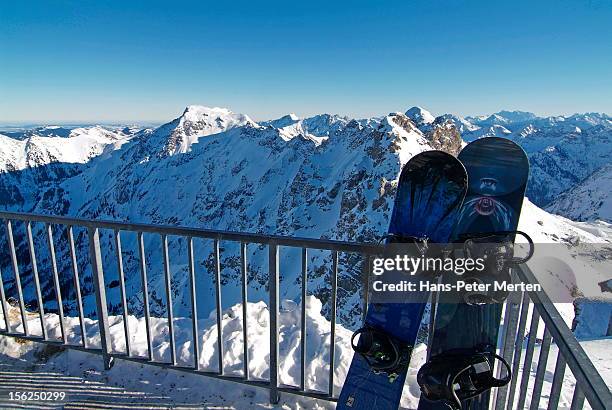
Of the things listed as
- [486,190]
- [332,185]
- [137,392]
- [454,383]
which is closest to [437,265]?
[454,383]

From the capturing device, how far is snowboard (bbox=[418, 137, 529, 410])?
277 centimetres

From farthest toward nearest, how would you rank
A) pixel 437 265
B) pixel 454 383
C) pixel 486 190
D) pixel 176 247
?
pixel 176 247 → pixel 486 190 → pixel 437 265 → pixel 454 383

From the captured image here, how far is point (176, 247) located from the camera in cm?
13462

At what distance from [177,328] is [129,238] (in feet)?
579

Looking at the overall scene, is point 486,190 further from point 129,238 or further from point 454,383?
point 129,238

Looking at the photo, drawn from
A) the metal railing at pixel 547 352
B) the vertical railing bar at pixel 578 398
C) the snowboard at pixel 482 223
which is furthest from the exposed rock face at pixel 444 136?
the vertical railing bar at pixel 578 398

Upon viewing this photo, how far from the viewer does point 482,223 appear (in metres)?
3.13

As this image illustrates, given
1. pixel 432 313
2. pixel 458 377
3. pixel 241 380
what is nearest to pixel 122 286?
pixel 241 380

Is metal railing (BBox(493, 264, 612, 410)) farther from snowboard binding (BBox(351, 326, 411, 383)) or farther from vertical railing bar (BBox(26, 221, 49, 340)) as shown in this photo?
vertical railing bar (BBox(26, 221, 49, 340))

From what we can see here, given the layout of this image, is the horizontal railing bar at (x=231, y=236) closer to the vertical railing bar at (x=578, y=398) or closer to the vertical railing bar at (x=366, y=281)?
the vertical railing bar at (x=366, y=281)

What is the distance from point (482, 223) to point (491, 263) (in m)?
0.67

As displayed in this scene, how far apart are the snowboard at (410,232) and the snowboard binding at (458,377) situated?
0.26 meters

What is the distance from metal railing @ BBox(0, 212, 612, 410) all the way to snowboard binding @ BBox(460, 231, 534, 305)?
0.10 m

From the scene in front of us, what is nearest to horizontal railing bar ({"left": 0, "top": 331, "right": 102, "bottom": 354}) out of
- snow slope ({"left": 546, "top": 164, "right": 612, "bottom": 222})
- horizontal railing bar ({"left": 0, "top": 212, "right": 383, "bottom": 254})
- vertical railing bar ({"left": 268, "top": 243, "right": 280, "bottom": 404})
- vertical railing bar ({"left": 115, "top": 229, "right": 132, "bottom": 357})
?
vertical railing bar ({"left": 115, "top": 229, "right": 132, "bottom": 357})
